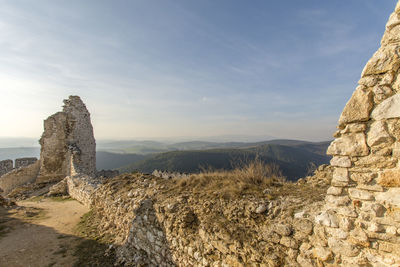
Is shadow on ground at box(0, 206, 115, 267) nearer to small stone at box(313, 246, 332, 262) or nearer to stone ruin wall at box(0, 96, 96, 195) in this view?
small stone at box(313, 246, 332, 262)

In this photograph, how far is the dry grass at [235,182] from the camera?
4.49m

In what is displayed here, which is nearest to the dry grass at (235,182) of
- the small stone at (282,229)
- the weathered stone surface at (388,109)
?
the small stone at (282,229)

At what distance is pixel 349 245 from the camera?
260cm

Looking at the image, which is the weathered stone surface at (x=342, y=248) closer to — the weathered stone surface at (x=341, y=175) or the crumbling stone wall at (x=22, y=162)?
the weathered stone surface at (x=341, y=175)

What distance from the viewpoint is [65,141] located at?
1703cm

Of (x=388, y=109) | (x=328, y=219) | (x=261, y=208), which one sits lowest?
(x=261, y=208)

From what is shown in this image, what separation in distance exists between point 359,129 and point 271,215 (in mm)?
1946

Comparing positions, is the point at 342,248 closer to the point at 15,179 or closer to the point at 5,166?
the point at 15,179

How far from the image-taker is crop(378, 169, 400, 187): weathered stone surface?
2332mm

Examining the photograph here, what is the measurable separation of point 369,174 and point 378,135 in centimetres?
49

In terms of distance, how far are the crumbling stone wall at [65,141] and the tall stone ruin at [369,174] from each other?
56.8ft

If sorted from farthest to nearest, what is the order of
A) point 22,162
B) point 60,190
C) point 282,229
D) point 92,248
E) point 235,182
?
1. point 22,162
2. point 60,190
3. point 92,248
4. point 235,182
5. point 282,229

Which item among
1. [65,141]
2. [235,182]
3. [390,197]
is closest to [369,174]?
[390,197]

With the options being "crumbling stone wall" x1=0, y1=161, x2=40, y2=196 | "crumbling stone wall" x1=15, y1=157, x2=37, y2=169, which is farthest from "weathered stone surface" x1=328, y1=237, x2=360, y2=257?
"crumbling stone wall" x1=15, y1=157, x2=37, y2=169
